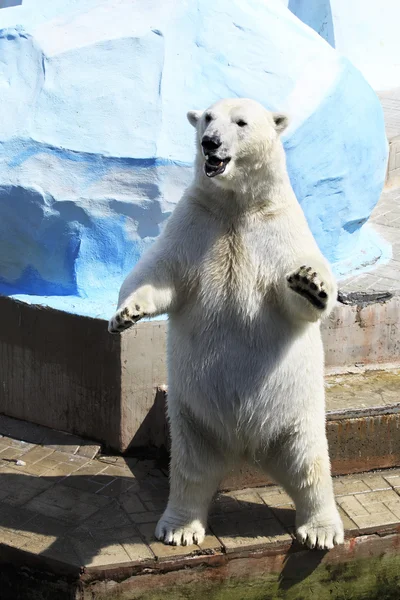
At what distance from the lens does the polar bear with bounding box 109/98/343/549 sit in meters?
4.33

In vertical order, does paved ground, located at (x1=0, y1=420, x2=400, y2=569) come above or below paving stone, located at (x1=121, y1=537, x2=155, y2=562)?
above

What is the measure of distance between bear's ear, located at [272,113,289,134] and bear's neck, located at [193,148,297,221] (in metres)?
0.10

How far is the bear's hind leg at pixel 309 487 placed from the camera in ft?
15.9

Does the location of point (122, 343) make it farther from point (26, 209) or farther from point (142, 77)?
point (142, 77)

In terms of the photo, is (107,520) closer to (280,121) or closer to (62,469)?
(62,469)

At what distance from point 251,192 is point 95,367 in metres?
1.85

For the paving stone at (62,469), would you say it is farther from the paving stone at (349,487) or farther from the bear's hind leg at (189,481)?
the paving stone at (349,487)

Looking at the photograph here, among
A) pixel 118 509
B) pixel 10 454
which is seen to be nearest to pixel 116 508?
pixel 118 509

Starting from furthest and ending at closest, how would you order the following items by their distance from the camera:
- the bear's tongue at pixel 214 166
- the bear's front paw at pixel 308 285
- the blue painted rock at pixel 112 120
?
the blue painted rock at pixel 112 120
the bear's tongue at pixel 214 166
the bear's front paw at pixel 308 285

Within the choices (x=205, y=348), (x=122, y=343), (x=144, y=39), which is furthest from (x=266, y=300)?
(x=144, y=39)

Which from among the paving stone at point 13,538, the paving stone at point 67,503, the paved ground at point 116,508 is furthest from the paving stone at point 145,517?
the paving stone at point 13,538

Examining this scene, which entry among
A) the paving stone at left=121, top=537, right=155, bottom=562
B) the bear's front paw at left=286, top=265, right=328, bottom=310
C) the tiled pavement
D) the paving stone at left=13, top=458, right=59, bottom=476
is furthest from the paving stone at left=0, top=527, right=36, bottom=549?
the bear's front paw at left=286, top=265, right=328, bottom=310

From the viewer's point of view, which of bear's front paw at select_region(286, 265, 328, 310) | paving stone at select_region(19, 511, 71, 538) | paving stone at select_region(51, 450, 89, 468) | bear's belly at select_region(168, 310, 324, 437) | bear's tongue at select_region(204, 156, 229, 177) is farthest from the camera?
paving stone at select_region(51, 450, 89, 468)

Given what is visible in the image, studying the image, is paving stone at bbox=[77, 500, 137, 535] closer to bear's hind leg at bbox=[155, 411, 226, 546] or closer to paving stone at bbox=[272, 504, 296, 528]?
bear's hind leg at bbox=[155, 411, 226, 546]
